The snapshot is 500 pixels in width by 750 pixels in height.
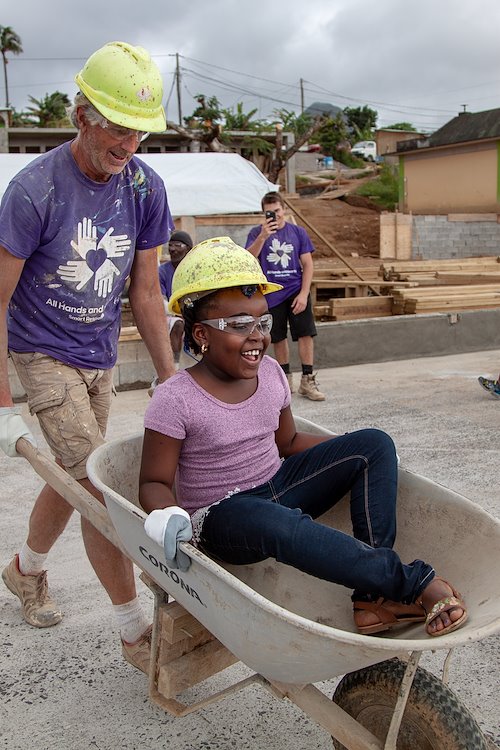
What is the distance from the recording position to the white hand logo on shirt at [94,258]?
3.11 metres

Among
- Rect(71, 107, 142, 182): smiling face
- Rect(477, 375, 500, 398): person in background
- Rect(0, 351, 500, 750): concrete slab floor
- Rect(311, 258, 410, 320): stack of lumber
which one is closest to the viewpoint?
Rect(0, 351, 500, 750): concrete slab floor

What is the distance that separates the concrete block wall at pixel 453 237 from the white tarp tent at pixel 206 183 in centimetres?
1270

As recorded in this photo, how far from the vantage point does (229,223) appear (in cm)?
1338

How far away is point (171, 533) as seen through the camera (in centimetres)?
220

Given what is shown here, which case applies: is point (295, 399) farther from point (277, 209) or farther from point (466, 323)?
point (466, 323)

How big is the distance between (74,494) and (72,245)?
0.95 meters

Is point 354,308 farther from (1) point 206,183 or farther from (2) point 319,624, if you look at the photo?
(2) point 319,624

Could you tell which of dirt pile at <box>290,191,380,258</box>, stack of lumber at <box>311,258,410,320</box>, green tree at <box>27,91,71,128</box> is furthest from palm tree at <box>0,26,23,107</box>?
stack of lumber at <box>311,258,410,320</box>

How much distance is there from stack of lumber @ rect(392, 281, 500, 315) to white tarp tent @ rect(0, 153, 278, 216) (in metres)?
2.65

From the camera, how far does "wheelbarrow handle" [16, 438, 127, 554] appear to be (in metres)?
2.75

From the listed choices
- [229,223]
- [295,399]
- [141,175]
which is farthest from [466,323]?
[141,175]

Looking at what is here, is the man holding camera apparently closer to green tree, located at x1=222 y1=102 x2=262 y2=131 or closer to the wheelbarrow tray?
the wheelbarrow tray

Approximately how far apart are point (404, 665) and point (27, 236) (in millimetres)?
1924

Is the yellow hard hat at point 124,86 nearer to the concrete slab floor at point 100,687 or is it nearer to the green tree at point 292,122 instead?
the concrete slab floor at point 100,687
